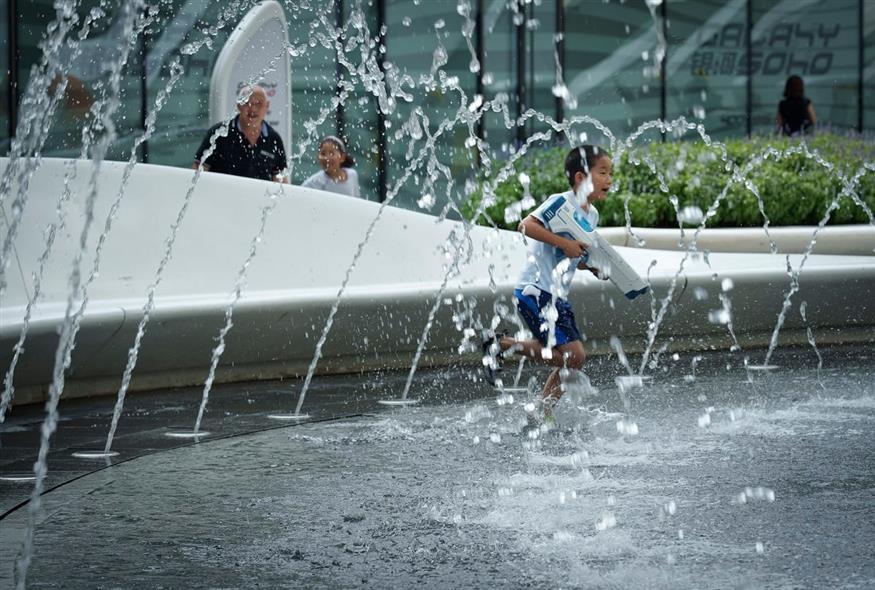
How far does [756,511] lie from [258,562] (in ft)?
4.94

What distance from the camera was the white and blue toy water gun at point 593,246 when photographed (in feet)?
21.0

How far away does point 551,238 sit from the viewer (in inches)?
251

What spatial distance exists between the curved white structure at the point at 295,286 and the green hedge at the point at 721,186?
3.04m

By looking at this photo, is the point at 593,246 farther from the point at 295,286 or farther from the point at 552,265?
the point at 295,286

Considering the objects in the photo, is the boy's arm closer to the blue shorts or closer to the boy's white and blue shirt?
the boy's white and blue shirt

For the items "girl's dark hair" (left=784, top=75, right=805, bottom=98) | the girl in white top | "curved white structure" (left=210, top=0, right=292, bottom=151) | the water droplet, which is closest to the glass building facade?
"girl's dark hair" (left=784, top=75, right=805, bottom=98)

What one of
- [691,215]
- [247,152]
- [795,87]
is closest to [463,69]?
[795,87]

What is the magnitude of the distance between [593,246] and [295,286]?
→ 3.07 metres

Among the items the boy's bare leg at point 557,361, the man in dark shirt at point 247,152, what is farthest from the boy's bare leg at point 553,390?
the man in dark shirt at point 247,152

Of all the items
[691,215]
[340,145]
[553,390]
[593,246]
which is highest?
[340,145]

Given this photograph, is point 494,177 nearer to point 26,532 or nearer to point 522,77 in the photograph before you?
point 522,77

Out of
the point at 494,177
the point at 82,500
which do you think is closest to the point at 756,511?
the point at 82,500

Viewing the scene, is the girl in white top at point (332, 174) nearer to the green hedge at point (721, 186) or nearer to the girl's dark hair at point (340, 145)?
the girl's dark hair at point (340, 145)

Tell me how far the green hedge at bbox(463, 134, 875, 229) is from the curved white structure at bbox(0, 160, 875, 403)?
304cm
